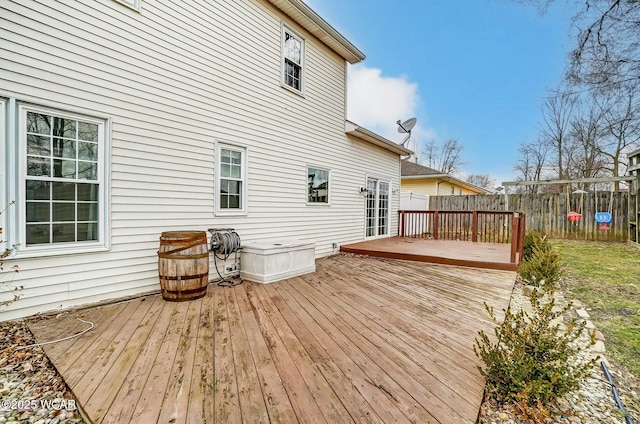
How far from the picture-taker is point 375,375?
2.11m

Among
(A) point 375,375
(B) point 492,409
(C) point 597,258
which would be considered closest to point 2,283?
(A) point 375,375

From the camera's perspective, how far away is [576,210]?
10.5 meters

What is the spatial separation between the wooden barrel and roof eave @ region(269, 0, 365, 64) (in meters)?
4.99

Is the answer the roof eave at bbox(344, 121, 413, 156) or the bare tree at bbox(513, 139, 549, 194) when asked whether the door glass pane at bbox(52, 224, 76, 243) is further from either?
the bare tree at bbox(513, 139, 549, 194)

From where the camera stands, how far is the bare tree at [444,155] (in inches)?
1051

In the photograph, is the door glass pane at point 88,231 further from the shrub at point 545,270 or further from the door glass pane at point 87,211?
the shrub at point 545,270

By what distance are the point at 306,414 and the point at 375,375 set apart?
65cm

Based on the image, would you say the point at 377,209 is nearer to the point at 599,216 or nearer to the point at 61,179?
the point at 599,216

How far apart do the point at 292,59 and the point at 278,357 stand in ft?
20.0

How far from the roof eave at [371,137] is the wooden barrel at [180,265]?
544 cm

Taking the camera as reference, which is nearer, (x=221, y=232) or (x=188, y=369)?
(x=188, y=369)

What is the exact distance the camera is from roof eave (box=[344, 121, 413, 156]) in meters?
7.87

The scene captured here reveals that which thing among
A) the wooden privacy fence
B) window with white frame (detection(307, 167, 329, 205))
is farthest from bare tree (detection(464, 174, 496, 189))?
window with white frame (detection(307, 167, 329, 205))

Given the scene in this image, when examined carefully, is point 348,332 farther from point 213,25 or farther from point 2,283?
point 213,25
